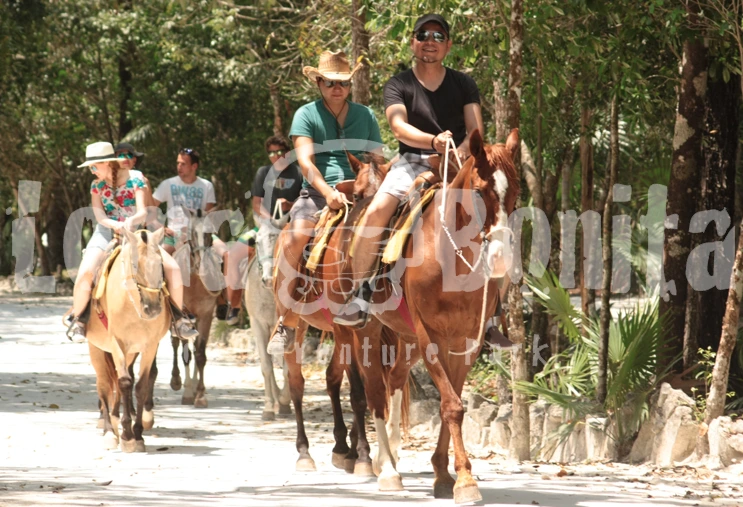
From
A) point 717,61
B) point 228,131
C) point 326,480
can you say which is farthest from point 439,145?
point 228,131

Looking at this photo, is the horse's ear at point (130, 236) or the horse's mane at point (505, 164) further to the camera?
the horse's ear at point (130, 236)

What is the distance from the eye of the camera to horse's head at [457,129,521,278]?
268 inches

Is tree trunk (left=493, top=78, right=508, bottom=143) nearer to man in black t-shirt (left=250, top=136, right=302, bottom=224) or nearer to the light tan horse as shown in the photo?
man in black t-shirt (left=250, top=136, right=302, bottom=224)

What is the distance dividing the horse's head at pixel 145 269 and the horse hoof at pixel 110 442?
4.40 ft

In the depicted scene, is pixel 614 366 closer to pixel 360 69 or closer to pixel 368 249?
pixel 368 249

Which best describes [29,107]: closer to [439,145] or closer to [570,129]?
[570,129]

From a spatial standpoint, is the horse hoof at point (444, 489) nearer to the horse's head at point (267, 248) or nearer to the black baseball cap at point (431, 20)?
the black baseball cap at point (431, 20)

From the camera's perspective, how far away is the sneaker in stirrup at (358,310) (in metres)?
7.95

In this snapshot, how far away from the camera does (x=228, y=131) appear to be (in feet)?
97.7

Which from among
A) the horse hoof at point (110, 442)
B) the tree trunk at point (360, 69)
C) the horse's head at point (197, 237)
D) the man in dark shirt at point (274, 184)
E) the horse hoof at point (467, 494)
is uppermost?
the tree trunk at point (360, 69)

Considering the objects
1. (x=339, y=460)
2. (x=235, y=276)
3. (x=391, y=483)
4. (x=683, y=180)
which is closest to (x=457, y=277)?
(x=391, y=483)

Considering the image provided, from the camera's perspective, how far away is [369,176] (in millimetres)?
8766

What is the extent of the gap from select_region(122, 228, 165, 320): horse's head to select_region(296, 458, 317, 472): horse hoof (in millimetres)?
2387

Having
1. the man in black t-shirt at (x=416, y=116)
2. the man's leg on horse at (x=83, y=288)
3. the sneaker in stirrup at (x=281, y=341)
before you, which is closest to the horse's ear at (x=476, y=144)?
the man in black t-shirt at (x=416, y=116)
